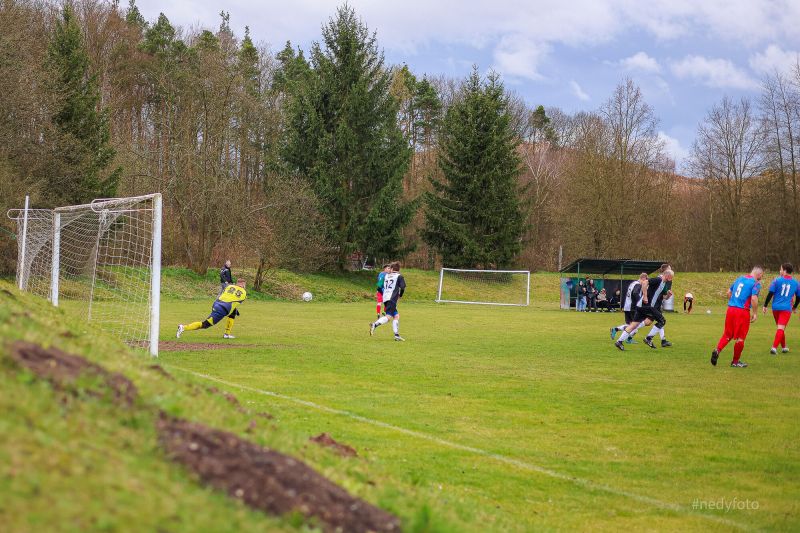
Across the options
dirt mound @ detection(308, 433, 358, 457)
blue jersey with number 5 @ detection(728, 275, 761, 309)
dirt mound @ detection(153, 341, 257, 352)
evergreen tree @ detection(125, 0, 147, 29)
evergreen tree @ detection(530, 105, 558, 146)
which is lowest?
dirt mound @ detection(153, 341, 257, 352)

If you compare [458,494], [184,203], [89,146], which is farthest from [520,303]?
Answer: [458,494]

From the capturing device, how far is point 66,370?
15.2 feet

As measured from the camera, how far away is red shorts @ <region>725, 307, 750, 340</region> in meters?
17.0

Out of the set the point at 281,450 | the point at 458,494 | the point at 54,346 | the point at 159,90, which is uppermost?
the point at 159,90

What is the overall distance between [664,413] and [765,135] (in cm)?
5989

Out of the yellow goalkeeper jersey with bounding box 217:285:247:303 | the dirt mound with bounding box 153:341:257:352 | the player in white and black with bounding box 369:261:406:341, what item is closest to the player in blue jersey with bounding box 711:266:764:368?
the player in white and black with bounding box 369:261:406:341

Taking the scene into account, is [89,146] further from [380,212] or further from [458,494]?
[458,494]

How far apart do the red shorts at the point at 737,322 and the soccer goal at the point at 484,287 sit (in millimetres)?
32482

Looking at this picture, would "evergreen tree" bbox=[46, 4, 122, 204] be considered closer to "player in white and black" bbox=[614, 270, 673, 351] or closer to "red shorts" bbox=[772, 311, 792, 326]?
"player in white and black" bbox=[614, 270, 673, 351]

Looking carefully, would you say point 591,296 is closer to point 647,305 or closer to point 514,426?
point 647,305

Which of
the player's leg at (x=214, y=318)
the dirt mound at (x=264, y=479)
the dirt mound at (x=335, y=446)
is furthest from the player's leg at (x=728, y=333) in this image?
the dirt mound at (x=264, y=479)

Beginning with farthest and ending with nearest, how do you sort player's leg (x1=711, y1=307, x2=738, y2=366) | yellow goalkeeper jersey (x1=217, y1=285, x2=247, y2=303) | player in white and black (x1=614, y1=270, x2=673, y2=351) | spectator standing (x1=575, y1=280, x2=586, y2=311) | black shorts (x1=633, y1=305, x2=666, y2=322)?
spectator standing (x1=575, y1=280, x2=586, y2=311) < black shorts (x1=633, y1=305, x2=666, y2=322) < player in white and black (x1=614, y1=270, x2=673, y2=351) < yellow goalkeeper jersey (x1=217, y1=285, x2=247, y2=303) < player's leg (x1=711, y1=307, x2=738, y2=366)

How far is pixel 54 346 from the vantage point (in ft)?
17.4

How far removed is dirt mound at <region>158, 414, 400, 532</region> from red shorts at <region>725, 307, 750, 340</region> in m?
14.5
